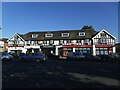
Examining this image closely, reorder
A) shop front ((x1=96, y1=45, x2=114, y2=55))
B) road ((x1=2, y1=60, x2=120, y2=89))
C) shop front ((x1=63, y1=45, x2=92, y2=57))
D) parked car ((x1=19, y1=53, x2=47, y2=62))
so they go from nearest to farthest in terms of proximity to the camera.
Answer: road ((x1=2, y1=60, x2=120, y2=89))
parked car ((x1=19, y1=53, x2=47, y2=62))
shop front ((x1=96, y1=45, x2=114, y2=55))
shop front ((x1=63, y1=45, x2=92, y2=57))

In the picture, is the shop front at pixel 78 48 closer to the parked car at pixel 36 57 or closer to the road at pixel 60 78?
the parked car at pixel 36 57

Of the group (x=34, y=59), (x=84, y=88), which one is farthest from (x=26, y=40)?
(x=84, y=88)

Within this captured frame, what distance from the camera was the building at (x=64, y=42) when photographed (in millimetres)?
60562

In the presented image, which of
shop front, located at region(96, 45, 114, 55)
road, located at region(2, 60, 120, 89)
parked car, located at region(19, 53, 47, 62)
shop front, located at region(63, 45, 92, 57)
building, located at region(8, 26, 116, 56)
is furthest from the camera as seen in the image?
shop front, located at region(63, 45, 92, 57)

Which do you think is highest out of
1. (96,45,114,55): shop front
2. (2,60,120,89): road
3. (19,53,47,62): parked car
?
(96,45,114,55): shop front

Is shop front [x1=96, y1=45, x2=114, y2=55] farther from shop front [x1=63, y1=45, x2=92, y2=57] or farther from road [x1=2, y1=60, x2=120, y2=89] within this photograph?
road [x1=2, y1=60, x2=120, y2=89]

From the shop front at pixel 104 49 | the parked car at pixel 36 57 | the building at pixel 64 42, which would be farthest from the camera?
the building at pixel 64 42

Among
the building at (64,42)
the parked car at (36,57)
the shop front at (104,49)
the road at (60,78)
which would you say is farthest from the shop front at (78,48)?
the road at (60,78)

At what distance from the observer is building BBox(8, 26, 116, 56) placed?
6056 centimetres

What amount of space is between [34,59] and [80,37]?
32095mm

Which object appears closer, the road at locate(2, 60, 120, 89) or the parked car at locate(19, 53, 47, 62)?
the road at locate(2, 60, 120, 89)

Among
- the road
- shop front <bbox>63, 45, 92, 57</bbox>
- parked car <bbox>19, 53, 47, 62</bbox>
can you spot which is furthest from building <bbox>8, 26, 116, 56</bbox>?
the road

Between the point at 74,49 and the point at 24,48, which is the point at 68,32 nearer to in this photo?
the point at 74,49

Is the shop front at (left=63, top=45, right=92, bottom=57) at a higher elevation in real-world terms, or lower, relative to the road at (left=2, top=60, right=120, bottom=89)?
higher
